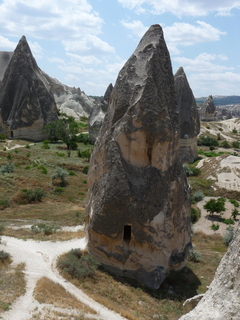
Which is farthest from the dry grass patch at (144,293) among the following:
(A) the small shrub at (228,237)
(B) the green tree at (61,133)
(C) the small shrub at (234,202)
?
(B) the green tree at (61,133)

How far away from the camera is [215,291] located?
17.5 feet

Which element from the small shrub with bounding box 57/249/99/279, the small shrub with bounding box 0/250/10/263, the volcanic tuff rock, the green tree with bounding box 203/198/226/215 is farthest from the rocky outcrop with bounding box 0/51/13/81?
the small shrub with bounding box 57/249/99/279

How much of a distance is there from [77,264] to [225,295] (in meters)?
6.55

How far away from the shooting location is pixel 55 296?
8.95m

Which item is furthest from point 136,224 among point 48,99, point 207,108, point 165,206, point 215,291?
point 207,108

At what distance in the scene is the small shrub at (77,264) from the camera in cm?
1050

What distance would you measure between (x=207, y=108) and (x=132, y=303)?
194ft

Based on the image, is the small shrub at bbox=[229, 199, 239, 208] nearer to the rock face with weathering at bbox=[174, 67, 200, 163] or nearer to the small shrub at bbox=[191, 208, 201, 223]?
the small shrub at bbox=[191, 208, 201, 223]

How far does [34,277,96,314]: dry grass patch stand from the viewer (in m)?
8.64

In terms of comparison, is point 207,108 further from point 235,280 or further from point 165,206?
point 235,280

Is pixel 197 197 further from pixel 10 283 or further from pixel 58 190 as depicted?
pixel 10 283

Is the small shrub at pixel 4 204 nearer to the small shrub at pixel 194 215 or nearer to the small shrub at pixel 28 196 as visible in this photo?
the small shrub at pixel 28 196

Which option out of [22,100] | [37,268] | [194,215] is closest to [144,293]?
[37,268]

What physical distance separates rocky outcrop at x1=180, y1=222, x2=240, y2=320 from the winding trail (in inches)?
162
